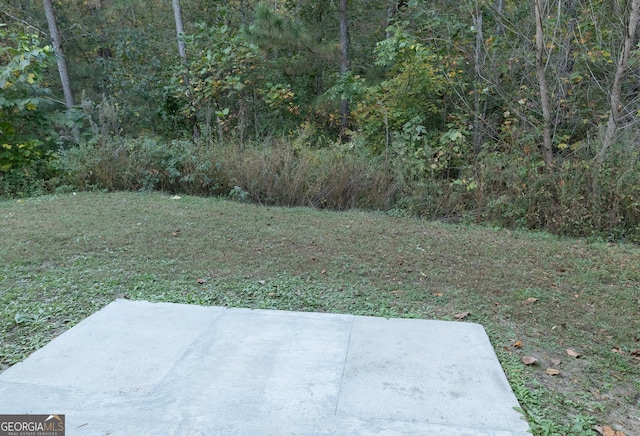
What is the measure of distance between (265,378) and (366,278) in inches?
64.4

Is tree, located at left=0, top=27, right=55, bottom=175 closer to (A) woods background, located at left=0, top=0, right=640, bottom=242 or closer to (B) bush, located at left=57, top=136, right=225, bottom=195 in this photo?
(A) woods background, located at left=0, top=0, right=640, bottom=242

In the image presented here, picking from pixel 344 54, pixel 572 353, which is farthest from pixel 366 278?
pixel 344 54

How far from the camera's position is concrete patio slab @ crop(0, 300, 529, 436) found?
6.22 feet

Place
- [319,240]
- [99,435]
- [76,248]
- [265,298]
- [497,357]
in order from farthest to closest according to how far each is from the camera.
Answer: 1. [319,240]
2. [76,248]
3. [265,298]
4. [497,357]
5. [99,435]

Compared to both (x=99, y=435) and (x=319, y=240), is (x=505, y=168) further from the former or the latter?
(x=99, y=435)

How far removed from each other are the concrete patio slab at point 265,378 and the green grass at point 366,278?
9.1 inches

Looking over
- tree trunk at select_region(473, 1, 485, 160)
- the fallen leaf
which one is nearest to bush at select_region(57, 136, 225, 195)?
tree trunk at select_region(473, 1, 485, 160)

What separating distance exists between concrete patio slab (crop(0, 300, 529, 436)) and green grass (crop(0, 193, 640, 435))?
23cm

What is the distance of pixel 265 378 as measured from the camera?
86.7 inches

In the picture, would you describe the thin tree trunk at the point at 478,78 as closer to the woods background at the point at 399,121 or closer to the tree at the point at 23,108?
the woods background at the point at 399,121

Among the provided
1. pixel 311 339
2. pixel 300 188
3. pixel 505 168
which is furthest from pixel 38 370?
pixel 505 168

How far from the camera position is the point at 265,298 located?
3.25m

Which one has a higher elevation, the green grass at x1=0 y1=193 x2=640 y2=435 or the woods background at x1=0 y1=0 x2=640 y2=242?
the woods background at x1=0 y1=0 x2=640 y2=242

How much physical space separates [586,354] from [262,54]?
821cm
